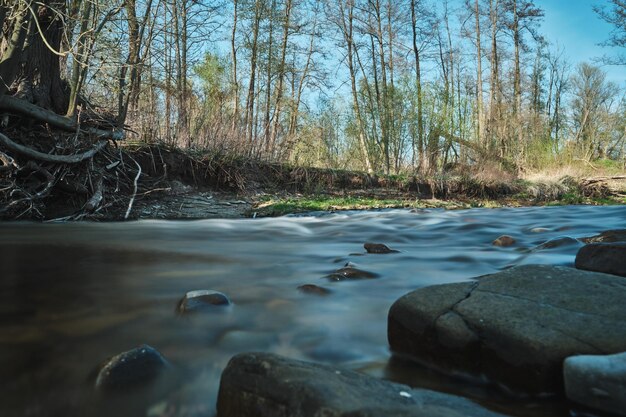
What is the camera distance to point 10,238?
5395 mm

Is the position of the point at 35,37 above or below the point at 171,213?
above

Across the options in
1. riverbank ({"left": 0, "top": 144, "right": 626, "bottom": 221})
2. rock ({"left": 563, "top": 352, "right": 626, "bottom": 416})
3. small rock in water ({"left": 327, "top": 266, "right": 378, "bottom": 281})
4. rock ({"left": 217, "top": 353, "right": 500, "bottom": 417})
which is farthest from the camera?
riverbank ({"left": 0, "top": 144, "right": 626, "bottom": 221})

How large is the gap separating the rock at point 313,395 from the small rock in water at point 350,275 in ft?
6.52

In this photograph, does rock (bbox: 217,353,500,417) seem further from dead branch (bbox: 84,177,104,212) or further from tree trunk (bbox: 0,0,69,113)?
tree trunk (bbox: 0,0,69,113)

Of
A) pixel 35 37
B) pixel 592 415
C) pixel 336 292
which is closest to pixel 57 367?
pixel 336 292

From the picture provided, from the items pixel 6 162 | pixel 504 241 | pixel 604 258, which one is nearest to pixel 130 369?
pixel 604 258

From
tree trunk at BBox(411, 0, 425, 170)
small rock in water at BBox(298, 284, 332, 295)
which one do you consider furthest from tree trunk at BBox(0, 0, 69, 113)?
tree trunk at BBox(411, 0, 425, 170)

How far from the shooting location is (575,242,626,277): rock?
275cm

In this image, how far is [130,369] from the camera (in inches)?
70.2

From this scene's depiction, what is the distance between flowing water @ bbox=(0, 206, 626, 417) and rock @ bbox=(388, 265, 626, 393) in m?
0.10

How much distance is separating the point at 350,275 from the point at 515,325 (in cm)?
183

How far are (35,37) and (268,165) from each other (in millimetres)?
6192

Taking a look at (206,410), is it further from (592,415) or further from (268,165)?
(268,165)

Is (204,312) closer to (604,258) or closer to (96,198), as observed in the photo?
(604,258)
